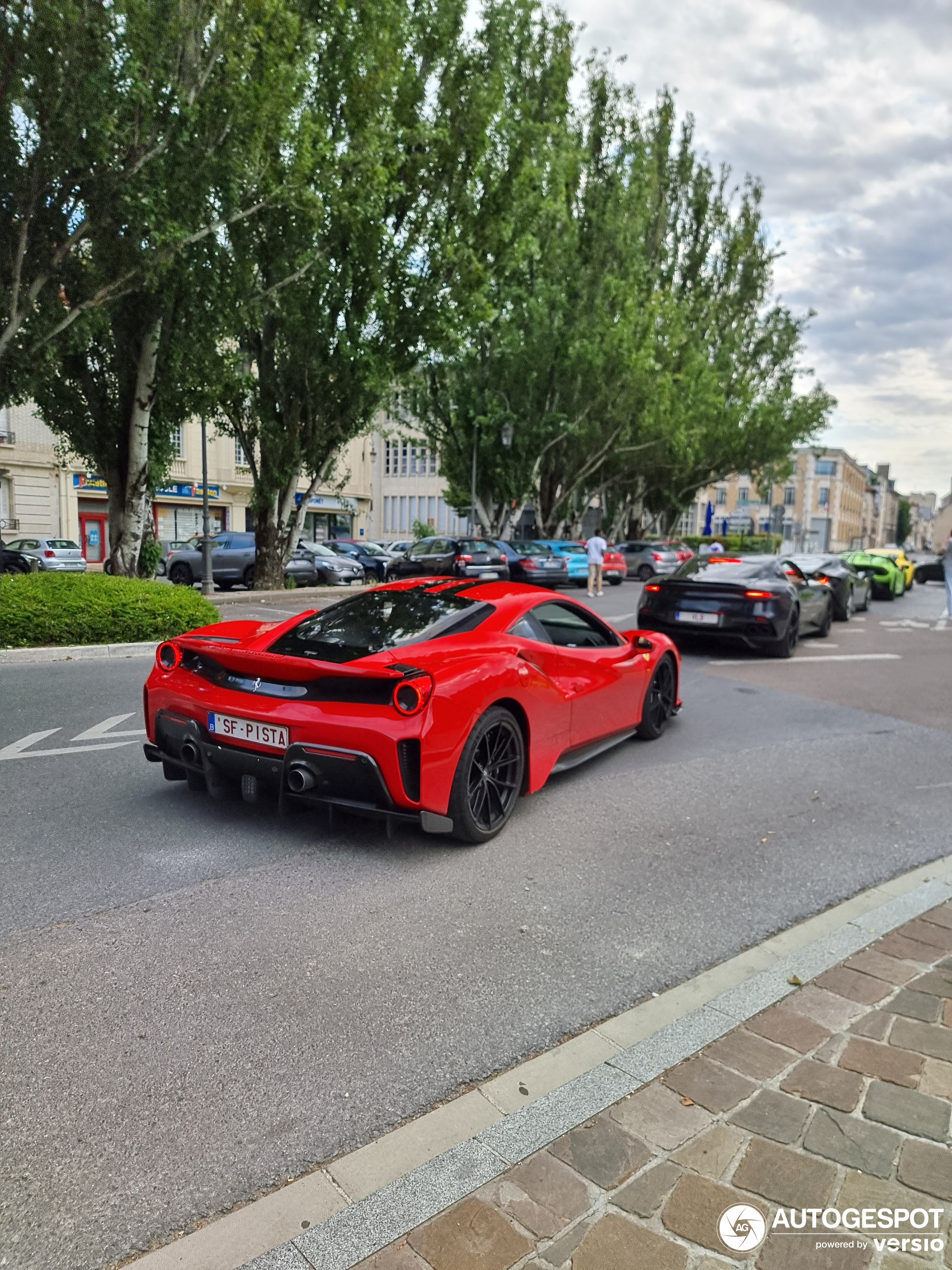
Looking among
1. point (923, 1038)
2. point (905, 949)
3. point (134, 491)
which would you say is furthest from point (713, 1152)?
point (134, 491)

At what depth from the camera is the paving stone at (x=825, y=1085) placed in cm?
248

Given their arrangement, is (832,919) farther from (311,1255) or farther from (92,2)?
(92,2)

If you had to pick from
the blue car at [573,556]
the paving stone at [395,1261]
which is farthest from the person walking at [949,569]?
the paving stone at [395,1261]

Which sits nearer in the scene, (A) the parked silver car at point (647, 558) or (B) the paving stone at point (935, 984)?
(B) the paving stone at point (935, 984)

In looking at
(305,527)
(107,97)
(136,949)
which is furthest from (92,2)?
(305,527)

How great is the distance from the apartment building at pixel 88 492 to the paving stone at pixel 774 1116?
91.4 feet

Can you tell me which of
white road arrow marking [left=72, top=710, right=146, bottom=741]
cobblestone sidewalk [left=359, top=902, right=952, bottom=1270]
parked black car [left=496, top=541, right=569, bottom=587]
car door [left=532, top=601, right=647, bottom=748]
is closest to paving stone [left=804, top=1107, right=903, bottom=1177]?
cobblestone sidewalk [left=359, top=902, right=952, bottom=1270]

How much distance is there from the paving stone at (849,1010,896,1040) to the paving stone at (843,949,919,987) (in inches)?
9.9

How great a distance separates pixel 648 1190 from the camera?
6.97ft

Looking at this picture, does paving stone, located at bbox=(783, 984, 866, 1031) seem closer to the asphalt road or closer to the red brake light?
the asphalt road

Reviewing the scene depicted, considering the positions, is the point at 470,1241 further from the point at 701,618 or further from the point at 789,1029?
the point at 701,618

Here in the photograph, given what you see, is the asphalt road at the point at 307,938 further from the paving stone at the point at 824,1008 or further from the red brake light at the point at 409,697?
the red brake light at the point at 409,697

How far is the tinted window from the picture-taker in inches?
221

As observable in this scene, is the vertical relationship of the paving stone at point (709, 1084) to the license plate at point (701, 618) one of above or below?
below
